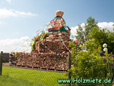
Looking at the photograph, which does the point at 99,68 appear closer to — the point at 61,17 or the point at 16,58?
the point at 16,58

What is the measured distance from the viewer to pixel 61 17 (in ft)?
79.1

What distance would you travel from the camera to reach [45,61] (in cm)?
1520

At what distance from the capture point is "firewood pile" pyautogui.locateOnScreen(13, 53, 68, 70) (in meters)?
14.1

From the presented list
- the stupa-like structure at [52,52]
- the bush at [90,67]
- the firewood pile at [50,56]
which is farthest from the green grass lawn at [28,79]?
the stupa-like structure at [52,52]

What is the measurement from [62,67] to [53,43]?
21.3ft

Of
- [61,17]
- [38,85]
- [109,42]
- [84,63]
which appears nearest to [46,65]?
[38,85]

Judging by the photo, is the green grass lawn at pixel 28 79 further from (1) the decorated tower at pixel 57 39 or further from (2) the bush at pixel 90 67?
(1) the decorated tower at pixel 57 39

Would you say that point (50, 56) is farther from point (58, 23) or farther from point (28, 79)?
point (58, 23)

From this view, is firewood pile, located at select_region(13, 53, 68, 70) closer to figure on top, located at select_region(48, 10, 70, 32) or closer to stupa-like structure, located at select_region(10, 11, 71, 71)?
stupa-like structure, located at select_region(10, 11, 71, 71)

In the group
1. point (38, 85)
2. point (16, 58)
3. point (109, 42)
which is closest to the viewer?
point (38, 85)

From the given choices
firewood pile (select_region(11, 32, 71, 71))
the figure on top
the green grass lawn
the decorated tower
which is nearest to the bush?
the green grass lawn

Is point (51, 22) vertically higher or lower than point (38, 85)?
higher

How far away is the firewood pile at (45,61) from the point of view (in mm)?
14137

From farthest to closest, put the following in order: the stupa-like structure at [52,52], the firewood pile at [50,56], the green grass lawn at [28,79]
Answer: the stupa-like structure at [52,52], the firewood pile at [50,56], the green grass lawn at [28,79]
